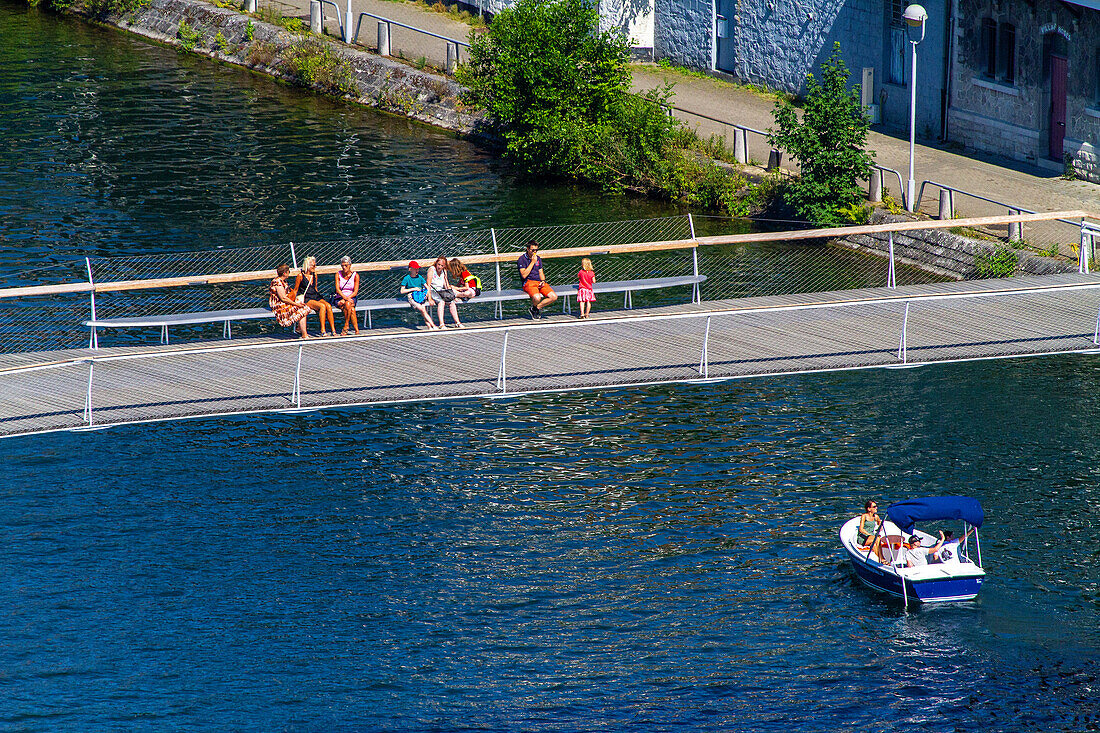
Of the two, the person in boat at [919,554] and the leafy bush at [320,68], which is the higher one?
the leafy bush at [320,68]

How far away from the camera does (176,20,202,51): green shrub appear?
57500 millimetres

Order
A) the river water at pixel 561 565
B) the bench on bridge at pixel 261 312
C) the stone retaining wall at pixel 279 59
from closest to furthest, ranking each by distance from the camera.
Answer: the river water at pixel 561 565 → the bench on bridge at pixel 261 312 → the stone retaining wall at pixel 279 59

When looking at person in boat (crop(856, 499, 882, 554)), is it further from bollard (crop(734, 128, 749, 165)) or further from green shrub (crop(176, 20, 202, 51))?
green shrub (crop(176, 20, 202, 51))

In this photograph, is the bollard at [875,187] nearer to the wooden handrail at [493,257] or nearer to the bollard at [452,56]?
the wooden handrail at [493,257]

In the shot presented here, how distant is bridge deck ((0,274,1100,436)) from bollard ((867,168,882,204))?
10.5 metres

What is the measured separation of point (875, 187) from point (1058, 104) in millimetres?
5380

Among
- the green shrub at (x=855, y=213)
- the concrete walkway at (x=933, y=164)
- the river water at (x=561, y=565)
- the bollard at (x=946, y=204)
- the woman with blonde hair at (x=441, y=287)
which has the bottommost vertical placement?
the river water at (x=561, y=565)

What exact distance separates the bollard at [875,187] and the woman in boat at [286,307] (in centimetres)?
1764

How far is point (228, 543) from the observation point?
83.0 feet

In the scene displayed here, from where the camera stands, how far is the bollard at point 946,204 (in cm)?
3644

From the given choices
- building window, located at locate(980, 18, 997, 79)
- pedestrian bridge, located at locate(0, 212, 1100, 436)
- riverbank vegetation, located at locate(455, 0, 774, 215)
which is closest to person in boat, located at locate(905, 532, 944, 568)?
pedestrian bridge, located at locate(0, 212, 1100, 436)

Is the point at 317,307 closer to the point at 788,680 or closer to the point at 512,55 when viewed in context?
the point at 788,680

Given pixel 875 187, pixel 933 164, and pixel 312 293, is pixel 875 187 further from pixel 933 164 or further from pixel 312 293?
pixel 312 293

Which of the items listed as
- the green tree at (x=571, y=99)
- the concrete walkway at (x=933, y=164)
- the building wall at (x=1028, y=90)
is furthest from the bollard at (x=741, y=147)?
the building wall at (x=1028, y=90)
